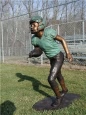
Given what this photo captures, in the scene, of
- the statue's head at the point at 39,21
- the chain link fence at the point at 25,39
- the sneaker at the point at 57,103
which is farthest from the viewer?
the chain link fence at the point at 25,39

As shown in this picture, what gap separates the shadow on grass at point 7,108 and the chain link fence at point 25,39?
6.05 metres

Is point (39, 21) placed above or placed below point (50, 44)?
above

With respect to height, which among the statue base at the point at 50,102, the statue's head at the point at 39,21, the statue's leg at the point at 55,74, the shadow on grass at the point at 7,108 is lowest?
the shadow on grass at the point at 7,108

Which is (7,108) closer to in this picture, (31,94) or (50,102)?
(50,102)

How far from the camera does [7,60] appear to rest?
17.0 m

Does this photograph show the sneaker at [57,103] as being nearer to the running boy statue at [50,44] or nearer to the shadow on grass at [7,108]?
the running boy statue at [50,44]

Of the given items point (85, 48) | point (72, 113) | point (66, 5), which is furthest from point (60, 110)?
point (66, 5)

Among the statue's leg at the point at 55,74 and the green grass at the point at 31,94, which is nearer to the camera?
the green grass at the point at 31,94

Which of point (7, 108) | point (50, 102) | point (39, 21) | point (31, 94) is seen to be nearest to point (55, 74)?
point (50, 102)

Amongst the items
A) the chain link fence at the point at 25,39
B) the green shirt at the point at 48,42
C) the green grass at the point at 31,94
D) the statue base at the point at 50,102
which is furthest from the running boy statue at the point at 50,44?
the chain link fence at the point at 25,39

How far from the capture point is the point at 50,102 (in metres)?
5.53

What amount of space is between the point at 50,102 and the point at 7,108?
0.88 metres

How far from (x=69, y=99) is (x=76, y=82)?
2.04m

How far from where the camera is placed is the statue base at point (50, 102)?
5160 mm
